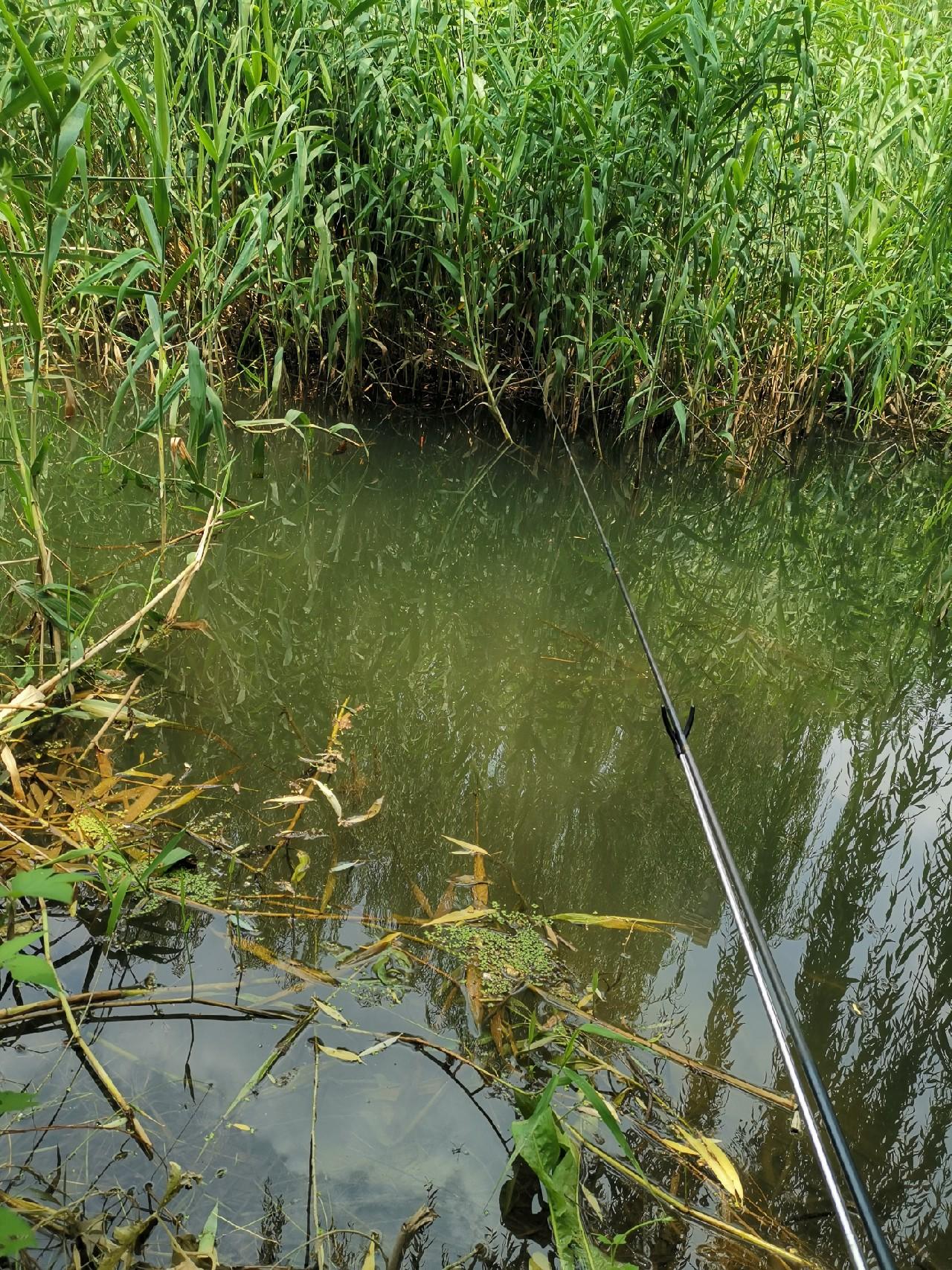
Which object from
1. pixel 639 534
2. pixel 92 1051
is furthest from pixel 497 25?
pixel 92 1051

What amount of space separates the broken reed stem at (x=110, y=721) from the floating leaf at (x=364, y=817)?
42 cm

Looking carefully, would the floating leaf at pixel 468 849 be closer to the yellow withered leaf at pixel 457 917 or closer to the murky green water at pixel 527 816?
the murky green water at pixel 527 816

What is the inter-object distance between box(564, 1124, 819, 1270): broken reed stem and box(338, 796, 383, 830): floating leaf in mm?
598

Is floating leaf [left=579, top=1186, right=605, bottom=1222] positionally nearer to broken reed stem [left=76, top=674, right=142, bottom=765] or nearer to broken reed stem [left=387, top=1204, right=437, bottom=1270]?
broken reed stem [left=387, top=1204, right=437, bottom=1270]

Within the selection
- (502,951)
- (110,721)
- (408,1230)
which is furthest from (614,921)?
(110,721)

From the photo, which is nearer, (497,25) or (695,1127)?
(695,1127)

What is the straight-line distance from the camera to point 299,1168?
0.92m

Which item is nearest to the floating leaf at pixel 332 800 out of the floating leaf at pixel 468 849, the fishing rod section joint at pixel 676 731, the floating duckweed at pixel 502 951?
the floating leaf at pixel 468 849

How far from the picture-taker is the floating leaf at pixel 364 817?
147 centimetres

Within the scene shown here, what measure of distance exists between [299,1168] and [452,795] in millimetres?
747

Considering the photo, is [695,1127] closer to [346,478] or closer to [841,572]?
[841,572]

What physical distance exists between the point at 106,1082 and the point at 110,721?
732 millimetres

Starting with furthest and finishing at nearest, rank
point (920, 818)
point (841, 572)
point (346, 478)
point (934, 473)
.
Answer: point (934, 473) < point (346, 478) < point (841, 572) < point (920, 818)

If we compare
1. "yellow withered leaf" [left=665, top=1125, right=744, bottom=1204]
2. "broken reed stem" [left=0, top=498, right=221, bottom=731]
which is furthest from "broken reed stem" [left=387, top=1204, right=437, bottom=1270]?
"broken reed stem" [left=0, top=498, right=221, bottom=731]
